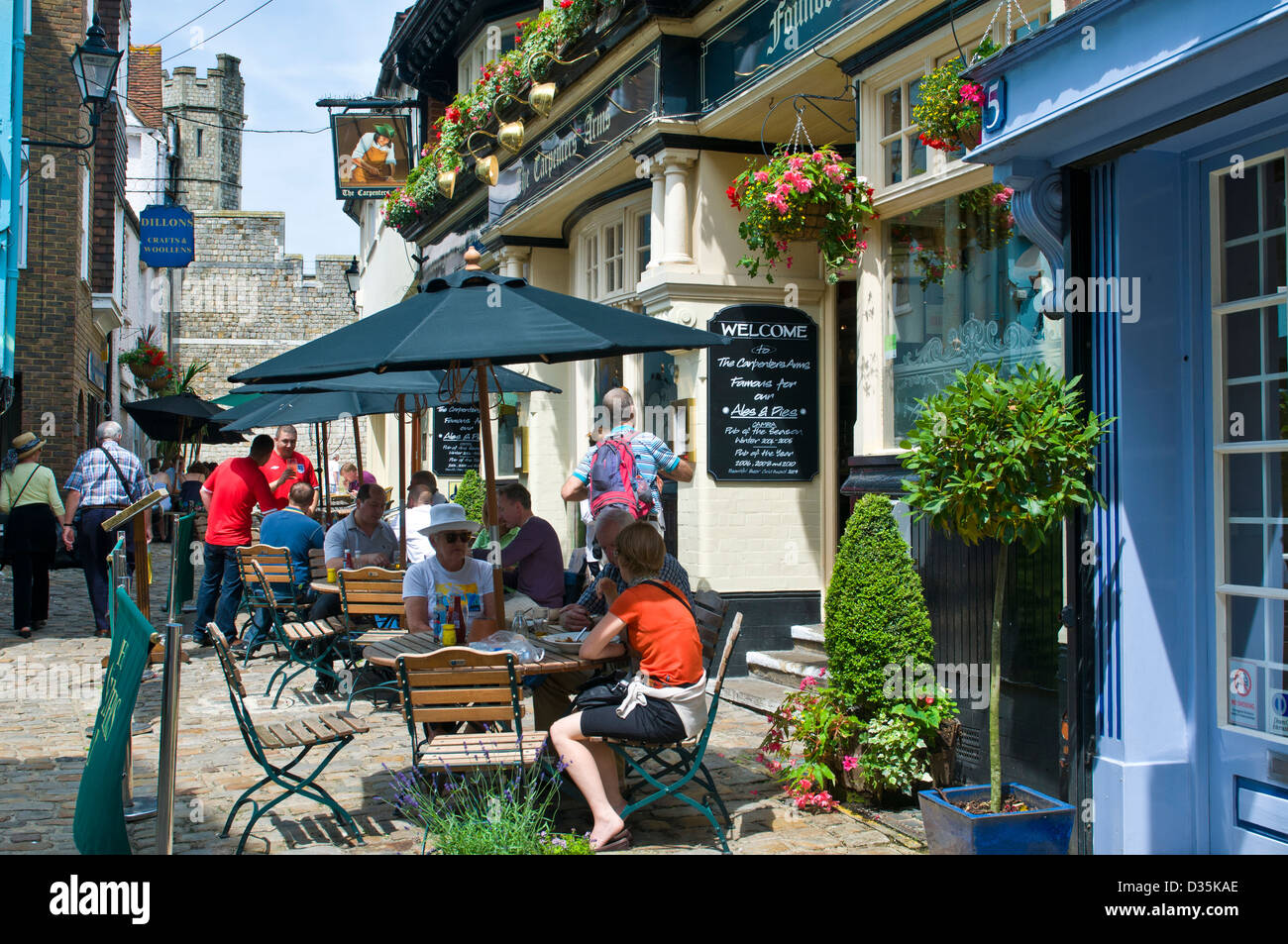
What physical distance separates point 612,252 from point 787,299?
2876 mm

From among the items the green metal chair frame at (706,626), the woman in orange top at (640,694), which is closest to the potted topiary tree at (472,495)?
the green metal chair frame at (706,626)

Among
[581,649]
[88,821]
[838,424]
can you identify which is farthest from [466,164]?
[88,821]

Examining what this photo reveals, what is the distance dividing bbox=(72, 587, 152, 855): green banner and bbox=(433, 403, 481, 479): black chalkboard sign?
12.4m

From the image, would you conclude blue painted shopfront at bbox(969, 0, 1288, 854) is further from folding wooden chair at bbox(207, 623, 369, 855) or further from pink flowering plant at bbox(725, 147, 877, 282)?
folding wooden chair at bbox(207, 623, 369, 855)

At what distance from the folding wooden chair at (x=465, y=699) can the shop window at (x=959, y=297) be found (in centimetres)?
276

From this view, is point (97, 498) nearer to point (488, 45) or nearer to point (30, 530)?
point (30, 530)

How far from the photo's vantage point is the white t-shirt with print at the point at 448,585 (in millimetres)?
5914

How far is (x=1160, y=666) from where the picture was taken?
4449 mm

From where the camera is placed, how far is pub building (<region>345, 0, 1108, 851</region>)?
223 inches

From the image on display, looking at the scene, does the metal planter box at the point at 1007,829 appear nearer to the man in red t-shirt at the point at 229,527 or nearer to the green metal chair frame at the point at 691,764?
the green metal chair frame at the point at 691,764

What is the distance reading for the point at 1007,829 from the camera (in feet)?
14.1

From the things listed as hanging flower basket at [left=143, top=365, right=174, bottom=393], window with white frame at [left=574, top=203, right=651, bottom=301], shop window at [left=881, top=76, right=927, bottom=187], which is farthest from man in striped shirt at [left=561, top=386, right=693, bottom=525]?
hanging flower basket at [left=143, top=365, right=174, bottom=393]

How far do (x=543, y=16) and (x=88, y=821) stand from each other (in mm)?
8845
